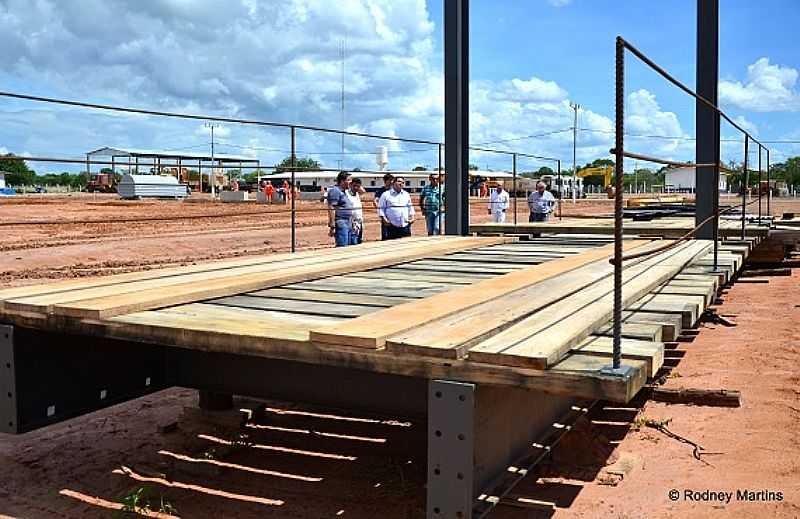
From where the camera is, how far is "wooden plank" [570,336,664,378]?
2.56m

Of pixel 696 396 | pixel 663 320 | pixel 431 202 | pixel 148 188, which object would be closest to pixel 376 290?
pixel 663 320

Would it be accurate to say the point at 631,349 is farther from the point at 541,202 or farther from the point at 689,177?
the point at 541,202

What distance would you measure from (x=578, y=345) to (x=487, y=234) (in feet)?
21.9

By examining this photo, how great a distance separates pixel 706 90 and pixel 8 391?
635cm

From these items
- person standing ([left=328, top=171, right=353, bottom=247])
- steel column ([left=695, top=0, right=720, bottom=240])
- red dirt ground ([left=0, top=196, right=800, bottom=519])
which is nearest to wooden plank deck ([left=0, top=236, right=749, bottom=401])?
red dirt ground ([left=0, top=196, right=800, bottom=519])

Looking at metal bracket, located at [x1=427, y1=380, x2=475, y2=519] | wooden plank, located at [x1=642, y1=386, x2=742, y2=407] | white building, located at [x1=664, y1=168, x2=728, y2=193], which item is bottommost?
wooden plank, located at [x1=642, y1=386, x2=742, y2=407]

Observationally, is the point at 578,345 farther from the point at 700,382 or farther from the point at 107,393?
the point at 700,382

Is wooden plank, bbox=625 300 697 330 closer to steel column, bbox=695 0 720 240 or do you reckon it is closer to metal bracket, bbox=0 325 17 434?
metal bracket, bbox=0 325 17 434

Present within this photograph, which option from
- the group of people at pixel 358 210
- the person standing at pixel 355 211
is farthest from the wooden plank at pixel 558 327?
the person standing at pixel 355 211

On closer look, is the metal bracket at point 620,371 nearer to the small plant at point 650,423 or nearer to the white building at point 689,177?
the small plant at point 650,423

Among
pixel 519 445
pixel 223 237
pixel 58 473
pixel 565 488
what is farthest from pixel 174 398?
pixel 223 237

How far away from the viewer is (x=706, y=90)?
291 inches

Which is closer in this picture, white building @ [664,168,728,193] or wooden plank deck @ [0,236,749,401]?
wooden plank deck @ [0,236,749,401]

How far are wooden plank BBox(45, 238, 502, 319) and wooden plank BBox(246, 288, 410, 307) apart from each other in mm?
111
